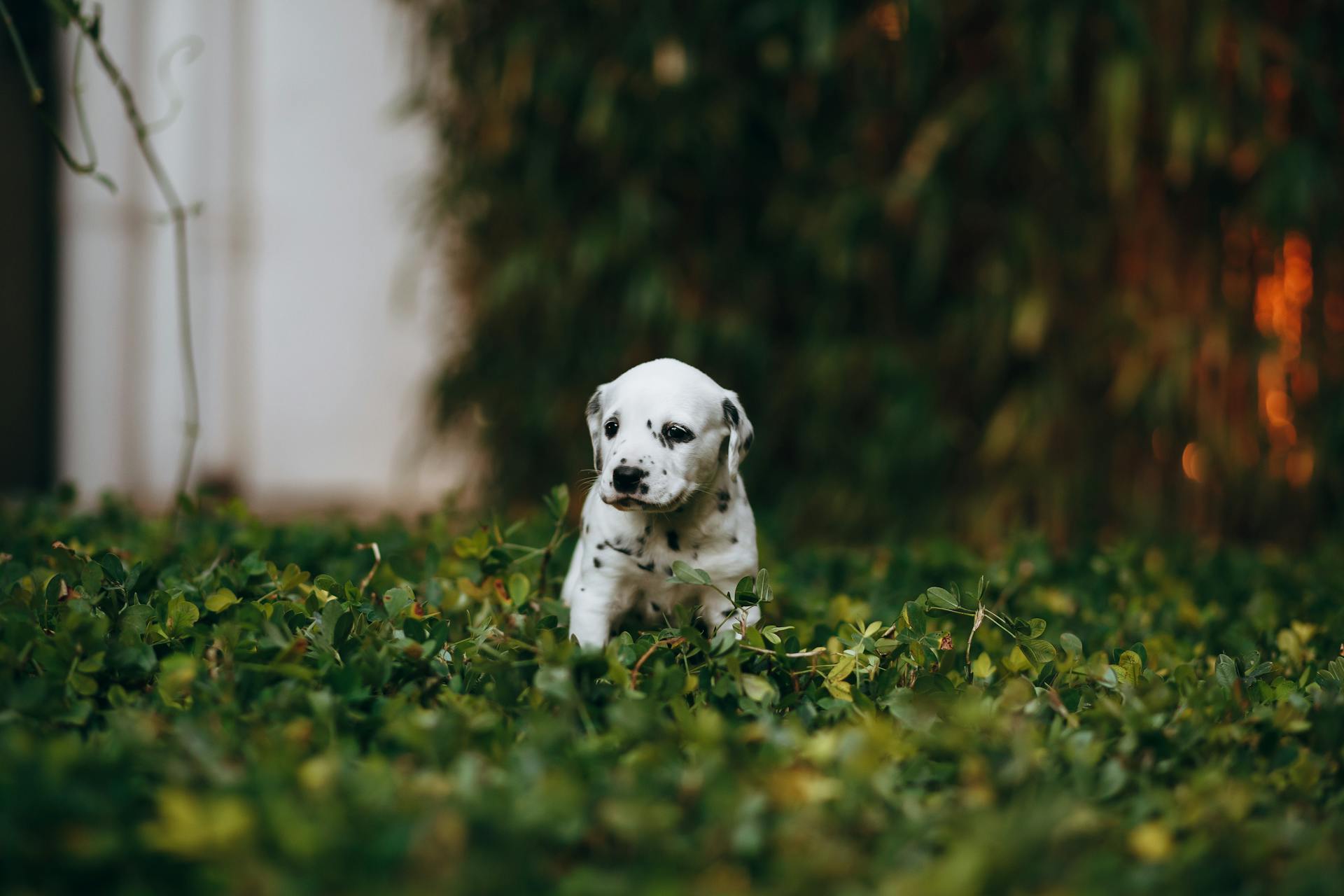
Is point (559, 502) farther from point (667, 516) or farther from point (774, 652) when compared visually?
point (774, 652)

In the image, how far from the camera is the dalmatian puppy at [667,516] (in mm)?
1296

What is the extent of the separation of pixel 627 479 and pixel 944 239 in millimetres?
2065

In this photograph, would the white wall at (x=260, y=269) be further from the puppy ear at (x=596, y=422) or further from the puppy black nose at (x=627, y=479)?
the puppy black nose at (x=627, y=479)

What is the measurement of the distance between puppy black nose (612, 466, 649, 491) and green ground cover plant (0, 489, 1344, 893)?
0.12 m

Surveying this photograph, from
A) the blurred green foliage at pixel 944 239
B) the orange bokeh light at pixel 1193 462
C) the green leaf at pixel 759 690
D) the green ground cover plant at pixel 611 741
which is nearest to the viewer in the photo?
the green ground cover plant at pixel 611 741

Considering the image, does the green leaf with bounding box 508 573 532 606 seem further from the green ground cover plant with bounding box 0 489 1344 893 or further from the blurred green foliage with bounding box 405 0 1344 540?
the blurred green foliage with bounding box 405 0 1344 540

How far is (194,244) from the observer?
4789mm

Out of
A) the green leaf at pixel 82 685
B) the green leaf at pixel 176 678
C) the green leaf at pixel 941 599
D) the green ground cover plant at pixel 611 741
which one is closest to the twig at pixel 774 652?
the green ground cover plant at pixel 611 741

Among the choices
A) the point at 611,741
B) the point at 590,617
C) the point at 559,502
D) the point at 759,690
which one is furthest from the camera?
the point at 559,502

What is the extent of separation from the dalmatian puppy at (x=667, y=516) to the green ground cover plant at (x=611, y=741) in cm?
6

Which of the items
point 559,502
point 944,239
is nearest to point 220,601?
point 559,502

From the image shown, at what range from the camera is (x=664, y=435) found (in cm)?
129

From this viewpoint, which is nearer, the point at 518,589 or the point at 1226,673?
the point at 1226,673

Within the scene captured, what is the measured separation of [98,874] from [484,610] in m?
0.72
